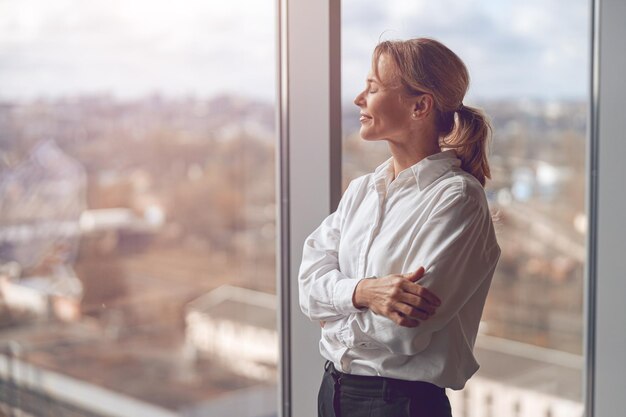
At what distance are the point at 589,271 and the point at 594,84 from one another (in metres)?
0.63

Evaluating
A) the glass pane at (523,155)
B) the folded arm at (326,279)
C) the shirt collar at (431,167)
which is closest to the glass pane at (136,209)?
the glass pane at (523,155)

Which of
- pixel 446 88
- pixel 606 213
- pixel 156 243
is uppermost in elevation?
pixel 446 88

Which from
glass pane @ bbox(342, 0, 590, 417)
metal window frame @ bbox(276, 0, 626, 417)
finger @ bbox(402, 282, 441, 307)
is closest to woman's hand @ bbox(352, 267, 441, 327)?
finger @ bbox(402, 282, 441, 307)

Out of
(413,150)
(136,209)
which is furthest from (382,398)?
(136,209)

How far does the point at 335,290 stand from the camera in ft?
4.79

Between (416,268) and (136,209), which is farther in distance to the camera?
(136,209)

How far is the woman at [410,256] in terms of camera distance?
1354 mm

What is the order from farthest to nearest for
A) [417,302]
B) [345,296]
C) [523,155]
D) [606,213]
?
[523,155] → [606,213] → [345,296] → [417,302]

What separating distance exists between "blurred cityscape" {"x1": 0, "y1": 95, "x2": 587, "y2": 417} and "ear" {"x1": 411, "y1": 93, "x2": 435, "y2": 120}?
2.82 feet

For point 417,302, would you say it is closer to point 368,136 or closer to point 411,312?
point 411,312

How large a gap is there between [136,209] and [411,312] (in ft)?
7.92

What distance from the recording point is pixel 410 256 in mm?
1394

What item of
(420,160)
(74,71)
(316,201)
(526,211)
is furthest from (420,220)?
(526,211)

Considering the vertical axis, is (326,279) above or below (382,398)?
above
